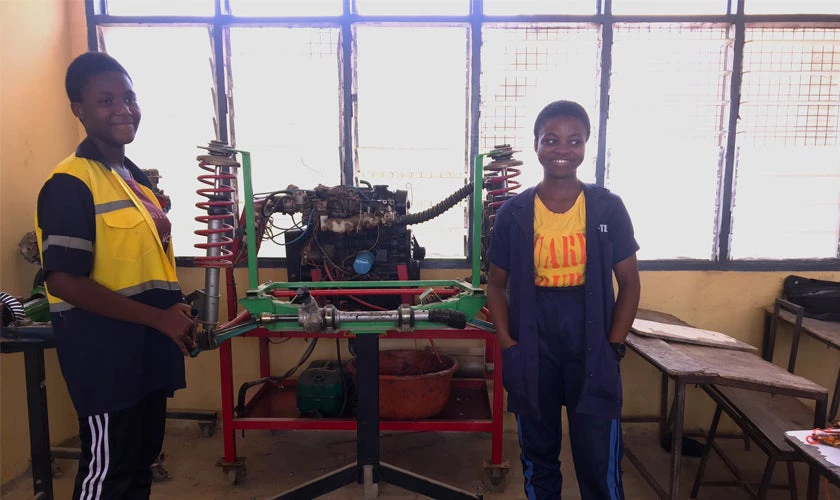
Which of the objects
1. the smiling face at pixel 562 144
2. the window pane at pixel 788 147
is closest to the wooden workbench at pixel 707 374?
the smiling face at pixel 562 144

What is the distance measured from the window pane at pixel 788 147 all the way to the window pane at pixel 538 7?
975 mm

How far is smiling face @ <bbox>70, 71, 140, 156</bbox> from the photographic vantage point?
153cm

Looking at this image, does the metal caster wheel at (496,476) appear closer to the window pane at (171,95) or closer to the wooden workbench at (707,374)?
the wooden workbench at (707,374)

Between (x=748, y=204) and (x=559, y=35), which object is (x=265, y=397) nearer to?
(x=559, y=35)

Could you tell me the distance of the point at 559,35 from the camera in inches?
118

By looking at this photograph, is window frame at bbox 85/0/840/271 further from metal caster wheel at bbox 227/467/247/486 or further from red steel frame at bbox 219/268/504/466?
metal caster wheel at bbox 227/467/247/486

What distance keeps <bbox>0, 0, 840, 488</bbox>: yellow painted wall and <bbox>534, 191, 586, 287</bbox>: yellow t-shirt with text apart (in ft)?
4.44

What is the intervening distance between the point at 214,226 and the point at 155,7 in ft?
5.40

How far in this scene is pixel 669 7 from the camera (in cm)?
293

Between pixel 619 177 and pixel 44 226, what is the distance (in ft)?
9.31

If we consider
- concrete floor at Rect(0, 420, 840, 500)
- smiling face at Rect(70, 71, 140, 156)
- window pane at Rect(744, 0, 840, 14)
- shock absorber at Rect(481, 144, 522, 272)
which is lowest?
concrete floor at Rect(0, 420, 840, 500)

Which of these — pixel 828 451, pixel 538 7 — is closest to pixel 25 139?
pixel 538 7

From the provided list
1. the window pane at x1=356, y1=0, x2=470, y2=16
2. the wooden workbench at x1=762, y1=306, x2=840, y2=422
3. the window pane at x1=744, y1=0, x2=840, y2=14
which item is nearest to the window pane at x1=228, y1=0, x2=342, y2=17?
the window pane at x1=356, y1=0, x2=470, y2=16

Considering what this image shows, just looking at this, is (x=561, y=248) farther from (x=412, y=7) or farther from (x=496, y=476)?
(x=412, y=7)
